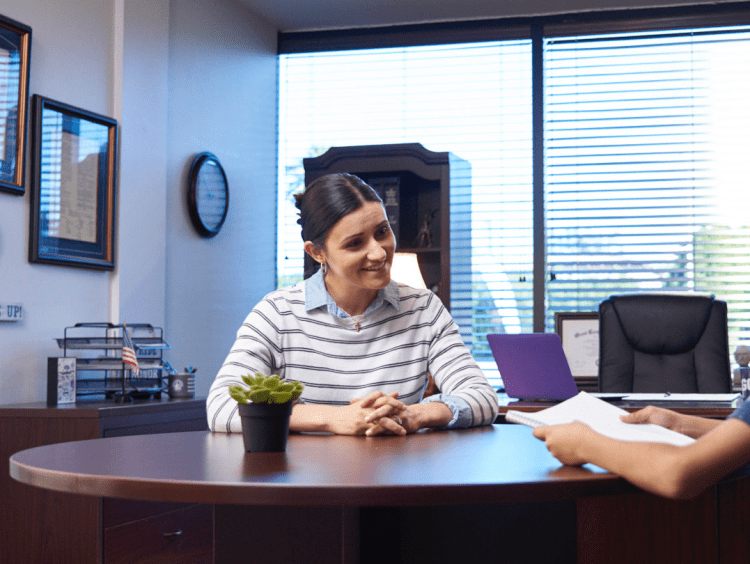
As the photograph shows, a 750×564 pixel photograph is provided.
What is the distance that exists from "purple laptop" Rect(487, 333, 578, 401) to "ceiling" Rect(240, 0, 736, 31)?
7.94 feet

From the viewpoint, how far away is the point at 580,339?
3963mm

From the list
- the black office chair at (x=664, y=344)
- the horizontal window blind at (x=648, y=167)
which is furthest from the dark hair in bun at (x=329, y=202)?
the horizontal window blind at (x=648, y=167)

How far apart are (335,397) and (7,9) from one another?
1927 millimetres

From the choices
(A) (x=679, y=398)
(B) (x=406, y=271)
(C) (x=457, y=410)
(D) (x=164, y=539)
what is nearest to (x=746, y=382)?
(A) (x=679, y=398)

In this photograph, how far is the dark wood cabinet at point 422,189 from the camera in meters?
4.07

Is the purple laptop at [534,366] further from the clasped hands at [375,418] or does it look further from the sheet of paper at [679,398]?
the clasped hands at [375,418]

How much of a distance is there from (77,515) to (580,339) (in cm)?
260

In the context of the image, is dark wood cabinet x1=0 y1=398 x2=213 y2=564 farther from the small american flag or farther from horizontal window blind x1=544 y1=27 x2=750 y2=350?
horizontal window blind x1=544 y1=27 x2=750 y2=350

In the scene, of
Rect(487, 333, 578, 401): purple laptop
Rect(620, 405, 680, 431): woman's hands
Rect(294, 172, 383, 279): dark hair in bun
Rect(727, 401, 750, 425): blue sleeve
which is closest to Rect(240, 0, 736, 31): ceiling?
Rect(487, 333, 578, 401): purple laptop

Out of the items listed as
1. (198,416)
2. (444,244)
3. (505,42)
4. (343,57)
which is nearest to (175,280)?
(198,416)

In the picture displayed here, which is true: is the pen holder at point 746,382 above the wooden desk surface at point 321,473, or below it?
below

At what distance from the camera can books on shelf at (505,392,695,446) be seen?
1048 mm

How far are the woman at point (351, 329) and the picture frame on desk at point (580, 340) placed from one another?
2307 millimetres

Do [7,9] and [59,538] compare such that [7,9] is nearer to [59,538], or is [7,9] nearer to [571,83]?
[59,538]
